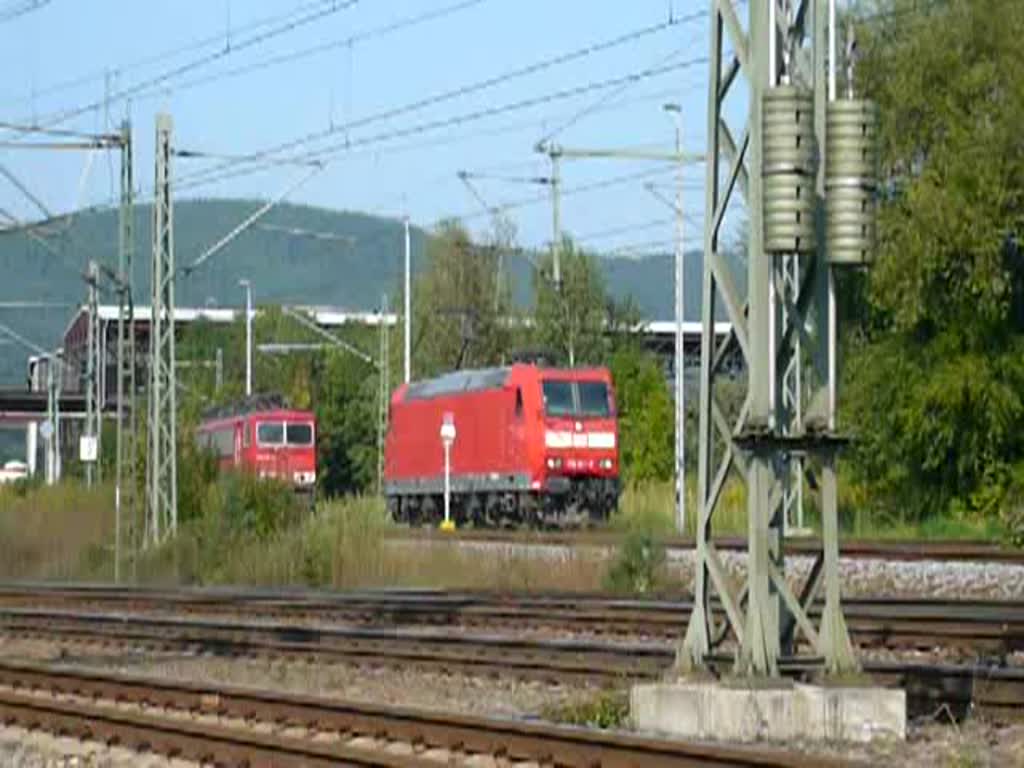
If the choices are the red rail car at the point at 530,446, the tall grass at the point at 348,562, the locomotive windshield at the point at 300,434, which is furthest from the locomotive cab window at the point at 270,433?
the tall grass at the point at 348,562

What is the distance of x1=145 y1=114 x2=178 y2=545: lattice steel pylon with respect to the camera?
38.8 meters

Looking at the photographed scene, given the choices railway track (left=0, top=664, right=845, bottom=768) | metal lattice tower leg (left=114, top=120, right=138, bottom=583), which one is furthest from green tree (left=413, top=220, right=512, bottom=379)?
railway track (left=0, top=664, right=845, bottom=768)

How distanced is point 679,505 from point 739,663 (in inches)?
1131

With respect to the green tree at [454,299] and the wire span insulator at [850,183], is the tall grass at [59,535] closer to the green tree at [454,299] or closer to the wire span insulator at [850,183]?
the green tree at [454,299]

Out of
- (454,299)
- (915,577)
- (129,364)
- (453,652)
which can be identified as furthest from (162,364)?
(454,299)

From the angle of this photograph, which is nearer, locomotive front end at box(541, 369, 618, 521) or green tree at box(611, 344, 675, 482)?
locomotive front end at box(541, 369, 618, 521)

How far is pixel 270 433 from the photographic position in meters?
63.4

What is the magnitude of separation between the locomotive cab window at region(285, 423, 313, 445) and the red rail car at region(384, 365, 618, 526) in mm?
12576

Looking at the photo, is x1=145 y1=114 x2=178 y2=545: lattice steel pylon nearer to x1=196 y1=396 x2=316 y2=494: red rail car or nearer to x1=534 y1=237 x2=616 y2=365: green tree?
x1=196 y1=396 x2=316 y2=494: red rail car

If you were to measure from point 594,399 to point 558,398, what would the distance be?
3.86ft

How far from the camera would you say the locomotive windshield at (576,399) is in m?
48.2

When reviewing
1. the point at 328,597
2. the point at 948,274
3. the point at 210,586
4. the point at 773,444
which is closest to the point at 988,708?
the point at 773,444

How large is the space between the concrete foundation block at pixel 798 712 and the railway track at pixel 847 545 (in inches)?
417

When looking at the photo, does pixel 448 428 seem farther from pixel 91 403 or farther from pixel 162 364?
pixel 91 403
